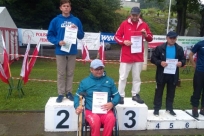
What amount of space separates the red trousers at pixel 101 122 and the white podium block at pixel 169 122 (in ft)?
4.36

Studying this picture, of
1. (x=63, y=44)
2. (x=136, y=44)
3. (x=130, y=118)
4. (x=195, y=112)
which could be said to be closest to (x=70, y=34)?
(x=63, y=44)

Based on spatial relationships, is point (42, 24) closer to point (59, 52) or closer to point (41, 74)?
point (41, 74)

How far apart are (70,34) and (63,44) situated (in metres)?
0.22

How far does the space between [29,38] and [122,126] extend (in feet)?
38.6

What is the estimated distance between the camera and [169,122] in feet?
16.5

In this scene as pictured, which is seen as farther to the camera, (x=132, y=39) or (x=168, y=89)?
(x=168, y=89)

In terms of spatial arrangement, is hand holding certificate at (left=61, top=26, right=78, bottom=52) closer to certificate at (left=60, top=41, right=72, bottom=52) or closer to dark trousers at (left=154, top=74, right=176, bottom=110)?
certificate at (left=60, top=41, right=72, bottom=52)

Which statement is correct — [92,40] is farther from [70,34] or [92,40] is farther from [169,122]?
[169,122]

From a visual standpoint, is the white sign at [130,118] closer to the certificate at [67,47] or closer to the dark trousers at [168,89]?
the dark trousers at [168,89]

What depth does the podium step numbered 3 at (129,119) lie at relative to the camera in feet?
15.4

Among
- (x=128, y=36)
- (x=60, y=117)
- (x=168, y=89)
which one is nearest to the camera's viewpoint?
(x=60, y=117)

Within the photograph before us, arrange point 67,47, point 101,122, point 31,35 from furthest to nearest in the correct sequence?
point 31,35
point 67,47
point 101,122

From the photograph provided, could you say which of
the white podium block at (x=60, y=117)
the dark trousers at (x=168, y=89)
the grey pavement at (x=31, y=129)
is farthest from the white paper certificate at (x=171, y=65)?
the white podium block at (x=60, y=117)

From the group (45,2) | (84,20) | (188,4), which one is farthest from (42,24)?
(188,4)
